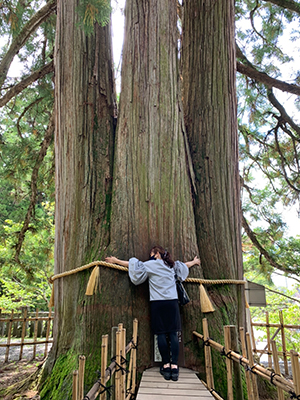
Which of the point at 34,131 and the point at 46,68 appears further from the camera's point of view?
the point at 34,131

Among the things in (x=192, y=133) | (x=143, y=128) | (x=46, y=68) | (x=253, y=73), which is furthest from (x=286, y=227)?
(x=46, y=68)

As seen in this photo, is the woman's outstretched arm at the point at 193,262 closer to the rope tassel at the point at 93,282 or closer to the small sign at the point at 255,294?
the rope tassel at the point at 93,282

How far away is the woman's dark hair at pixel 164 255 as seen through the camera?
2.69m

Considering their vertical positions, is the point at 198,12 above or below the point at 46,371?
above

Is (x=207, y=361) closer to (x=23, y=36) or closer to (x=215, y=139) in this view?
(x=215, y=139)

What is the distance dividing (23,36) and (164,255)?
11.7 feet

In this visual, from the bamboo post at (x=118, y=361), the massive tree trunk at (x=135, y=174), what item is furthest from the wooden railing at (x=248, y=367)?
the bamboo post at (x=118, y=361)

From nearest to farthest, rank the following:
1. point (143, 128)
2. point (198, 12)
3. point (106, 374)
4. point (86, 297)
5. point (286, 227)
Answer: point (106, 374)
point (86, 297)
point (143, 128)
point (198, 12)
point (286, 227)

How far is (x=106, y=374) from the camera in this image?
1.62m

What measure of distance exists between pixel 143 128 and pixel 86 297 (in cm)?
165

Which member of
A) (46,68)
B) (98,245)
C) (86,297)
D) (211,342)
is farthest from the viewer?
(46,68)

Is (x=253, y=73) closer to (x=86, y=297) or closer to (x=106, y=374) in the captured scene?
(x=86, y=297)

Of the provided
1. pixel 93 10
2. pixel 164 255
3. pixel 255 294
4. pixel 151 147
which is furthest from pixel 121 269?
pixel 255 294

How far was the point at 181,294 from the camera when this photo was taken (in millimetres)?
2689
